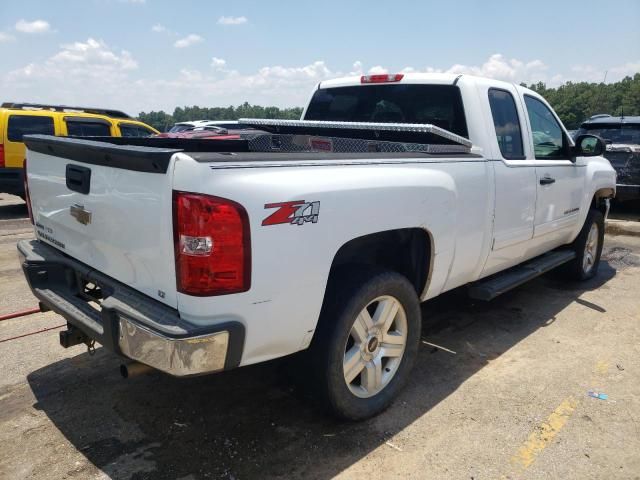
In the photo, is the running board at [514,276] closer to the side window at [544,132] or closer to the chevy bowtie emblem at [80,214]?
the side window at [544,132]

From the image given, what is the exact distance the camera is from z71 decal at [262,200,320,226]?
7.15ft

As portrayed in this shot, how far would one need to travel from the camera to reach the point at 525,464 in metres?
2.61

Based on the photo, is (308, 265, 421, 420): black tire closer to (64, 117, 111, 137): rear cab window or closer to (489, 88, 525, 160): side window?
(489, 88, 525, 160): side window

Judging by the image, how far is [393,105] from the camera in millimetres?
4246

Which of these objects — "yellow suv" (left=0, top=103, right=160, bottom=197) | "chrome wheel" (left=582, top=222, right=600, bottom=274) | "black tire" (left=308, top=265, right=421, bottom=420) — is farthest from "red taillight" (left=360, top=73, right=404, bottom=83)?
"yellow suv" (left=0, top=103, right=160, bottom=197)

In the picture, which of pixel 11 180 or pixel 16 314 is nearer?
pixel 16 314

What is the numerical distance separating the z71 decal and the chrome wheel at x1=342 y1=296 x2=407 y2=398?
719mm

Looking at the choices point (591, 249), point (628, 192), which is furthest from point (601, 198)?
point (628, 192)

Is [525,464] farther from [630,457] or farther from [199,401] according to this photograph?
[199,401]

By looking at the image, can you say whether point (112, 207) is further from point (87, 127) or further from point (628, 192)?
point (87, 127)

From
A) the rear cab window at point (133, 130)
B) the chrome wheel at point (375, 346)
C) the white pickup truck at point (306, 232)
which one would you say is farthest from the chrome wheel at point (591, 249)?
the rear cab window at point (133, 130)

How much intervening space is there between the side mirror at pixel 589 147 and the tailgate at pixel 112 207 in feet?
13.3

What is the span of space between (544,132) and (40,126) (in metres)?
9.39

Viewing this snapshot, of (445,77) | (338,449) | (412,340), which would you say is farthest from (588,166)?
(338,449)
